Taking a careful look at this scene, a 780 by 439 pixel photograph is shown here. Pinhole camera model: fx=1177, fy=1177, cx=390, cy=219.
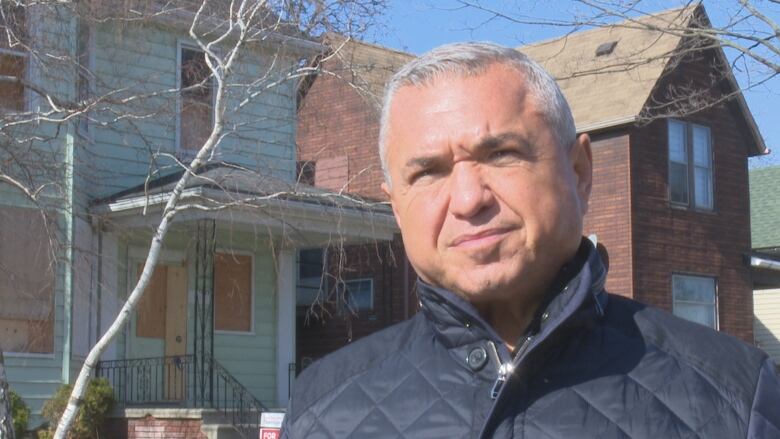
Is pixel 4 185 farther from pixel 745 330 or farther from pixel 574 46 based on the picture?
pixel 745 330

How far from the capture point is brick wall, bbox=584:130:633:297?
19672 mm

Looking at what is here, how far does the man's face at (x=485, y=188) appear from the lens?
1.94 meters

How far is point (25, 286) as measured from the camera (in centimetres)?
1344

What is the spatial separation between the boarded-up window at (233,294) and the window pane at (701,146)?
8.83 metres

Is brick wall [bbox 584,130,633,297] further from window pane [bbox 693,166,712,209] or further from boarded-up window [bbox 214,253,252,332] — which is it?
boarded-up window [bbox 214,253,252,332]

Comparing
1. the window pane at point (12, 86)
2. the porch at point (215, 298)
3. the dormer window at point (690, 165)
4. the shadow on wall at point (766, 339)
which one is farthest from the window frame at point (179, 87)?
the shadow on wall at point (766, 339)

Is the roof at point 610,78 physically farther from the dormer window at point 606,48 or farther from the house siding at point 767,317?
the house siding at point 767,317

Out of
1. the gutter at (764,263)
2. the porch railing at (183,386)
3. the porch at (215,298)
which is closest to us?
the porch at (215,298)

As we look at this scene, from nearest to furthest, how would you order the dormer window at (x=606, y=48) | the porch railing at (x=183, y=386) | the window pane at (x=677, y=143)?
the porch railing at (x=183, y=386), the dormer window at (x=606, y=48), the window pane at (x=677, y=143)

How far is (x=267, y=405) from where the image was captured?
16391 mm

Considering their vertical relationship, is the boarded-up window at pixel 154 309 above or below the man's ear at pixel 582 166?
below

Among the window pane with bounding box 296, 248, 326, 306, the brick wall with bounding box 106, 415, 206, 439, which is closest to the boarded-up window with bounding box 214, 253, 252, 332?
the brick wall with bounding box 106, 415, 206, 439

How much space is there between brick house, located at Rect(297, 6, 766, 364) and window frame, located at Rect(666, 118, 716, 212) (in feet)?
0.06

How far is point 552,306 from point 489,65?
438 millimetres
